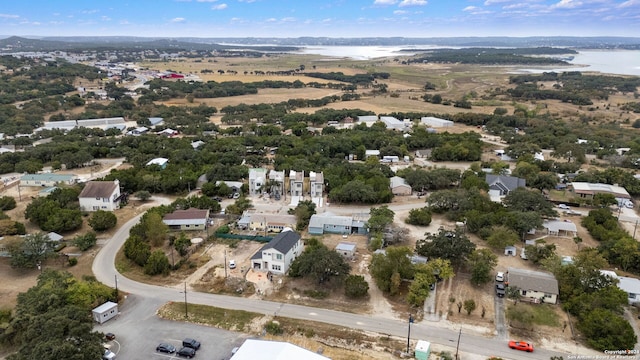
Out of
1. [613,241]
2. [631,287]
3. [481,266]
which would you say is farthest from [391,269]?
[613,241]

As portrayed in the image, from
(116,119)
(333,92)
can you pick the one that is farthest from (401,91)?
(116,119)

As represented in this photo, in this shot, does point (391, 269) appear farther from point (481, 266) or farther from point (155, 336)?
point (155, 336)

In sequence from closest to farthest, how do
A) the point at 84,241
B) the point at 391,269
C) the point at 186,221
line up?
the point at 391,269 < the point at 84,241 < the point at 186,221

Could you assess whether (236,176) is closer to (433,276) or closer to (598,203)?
(433,276)

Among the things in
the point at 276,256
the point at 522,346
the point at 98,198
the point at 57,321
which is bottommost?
the point at 522,346

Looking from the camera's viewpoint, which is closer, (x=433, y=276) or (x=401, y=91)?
(x=433, y=276)

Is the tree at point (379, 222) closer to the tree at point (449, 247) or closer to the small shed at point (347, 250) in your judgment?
the small shed at point (347, 250)
